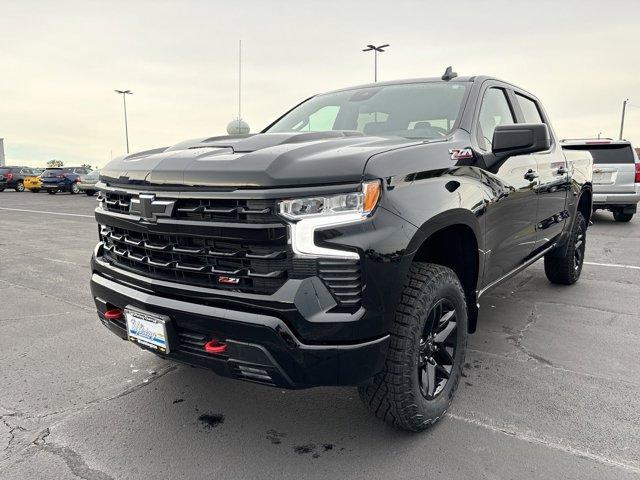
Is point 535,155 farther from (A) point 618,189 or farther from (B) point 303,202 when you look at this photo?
(A) point 618,189

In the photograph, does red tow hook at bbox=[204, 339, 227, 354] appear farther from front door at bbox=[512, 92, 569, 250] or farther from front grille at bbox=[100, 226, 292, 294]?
front door at bbox=[512, 92, 569, 250]

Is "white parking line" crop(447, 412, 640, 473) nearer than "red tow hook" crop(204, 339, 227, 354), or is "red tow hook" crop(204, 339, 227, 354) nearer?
"red tow hook" crop(204, 339, 227, 354)

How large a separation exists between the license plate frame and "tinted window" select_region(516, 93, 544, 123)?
3.28 meters

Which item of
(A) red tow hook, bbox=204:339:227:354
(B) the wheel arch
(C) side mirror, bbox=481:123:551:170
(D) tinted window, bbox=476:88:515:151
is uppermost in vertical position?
(D) tinted window, bbox=476:88:515:151

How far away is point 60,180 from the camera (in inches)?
1049

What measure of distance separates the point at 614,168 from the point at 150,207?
10.5m

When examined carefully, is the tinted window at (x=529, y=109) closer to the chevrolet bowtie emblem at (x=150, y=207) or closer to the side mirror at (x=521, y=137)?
the side mirror at (x=521, y=137)

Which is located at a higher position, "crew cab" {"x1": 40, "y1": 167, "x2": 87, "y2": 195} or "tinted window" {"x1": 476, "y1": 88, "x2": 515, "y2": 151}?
"tinted window" {"x1": 476, "y1": 88, "x2": 515, "y2": 151}

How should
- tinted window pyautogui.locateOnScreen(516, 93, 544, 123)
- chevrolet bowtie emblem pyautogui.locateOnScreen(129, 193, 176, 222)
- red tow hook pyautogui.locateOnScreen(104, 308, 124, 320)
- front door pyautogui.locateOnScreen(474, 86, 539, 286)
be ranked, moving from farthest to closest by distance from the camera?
tinted window pyautogui.locateOnScreen(516, 93, 544, 123) → front door pyautogui.locateOnScreen(474, 86, 539, 286) → red tow hook pyautogui.locateOnScreen(104, 308, 124, 320) → chevrolet bowtie emblem pyautogui.locateOnScreen(129, 193, 176, 222)

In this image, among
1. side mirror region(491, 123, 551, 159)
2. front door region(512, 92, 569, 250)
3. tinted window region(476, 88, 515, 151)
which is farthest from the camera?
front door region(512, 92, 569, 250)

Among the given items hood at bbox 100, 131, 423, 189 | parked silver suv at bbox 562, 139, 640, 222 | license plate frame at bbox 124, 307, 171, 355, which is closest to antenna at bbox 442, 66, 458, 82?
hood at bbox 100, 131, 423, 189

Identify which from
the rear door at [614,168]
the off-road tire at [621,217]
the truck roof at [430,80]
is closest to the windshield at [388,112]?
the truck roof at [430,80]

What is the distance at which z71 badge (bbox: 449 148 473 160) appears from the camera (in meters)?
2.66

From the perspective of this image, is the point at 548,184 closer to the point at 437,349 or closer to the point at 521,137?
Result: the point at 521,137
